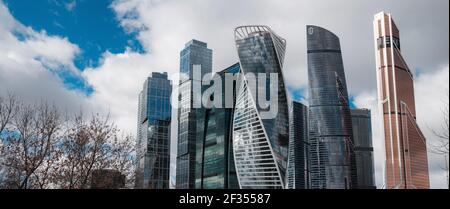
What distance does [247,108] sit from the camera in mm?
154375

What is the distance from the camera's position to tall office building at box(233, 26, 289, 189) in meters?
153

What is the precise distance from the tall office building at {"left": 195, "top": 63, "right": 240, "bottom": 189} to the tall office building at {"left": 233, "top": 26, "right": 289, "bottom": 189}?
268 inches

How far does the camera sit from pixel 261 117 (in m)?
155

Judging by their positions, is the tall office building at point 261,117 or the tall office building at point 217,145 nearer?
the tall office building at point 261,117

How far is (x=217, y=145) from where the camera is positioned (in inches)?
6762

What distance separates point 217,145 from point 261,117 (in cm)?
2376

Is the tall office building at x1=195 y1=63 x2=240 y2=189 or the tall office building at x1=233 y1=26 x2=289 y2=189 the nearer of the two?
the tall office building at x1=233 y1=26 x2=289 y2=189

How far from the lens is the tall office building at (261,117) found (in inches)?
6029

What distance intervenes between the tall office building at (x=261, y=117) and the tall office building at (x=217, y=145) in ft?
22.3

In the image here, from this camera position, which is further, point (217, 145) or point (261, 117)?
point (217, 145)

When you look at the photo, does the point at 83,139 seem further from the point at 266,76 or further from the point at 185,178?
the point at 185,178
